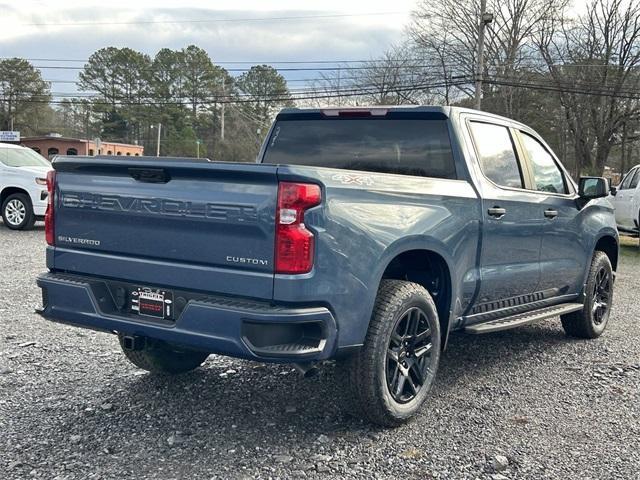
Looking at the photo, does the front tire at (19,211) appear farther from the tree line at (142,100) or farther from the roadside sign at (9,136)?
the tree line at (142,100)

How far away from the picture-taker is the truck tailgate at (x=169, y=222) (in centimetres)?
314

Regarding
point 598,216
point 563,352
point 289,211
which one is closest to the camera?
point 289,211

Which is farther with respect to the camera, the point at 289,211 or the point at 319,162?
the point at 319,162

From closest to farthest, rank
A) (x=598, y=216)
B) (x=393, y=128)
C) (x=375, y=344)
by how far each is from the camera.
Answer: (x=375, y=344) < (x=393, y=128) < (x=598, y=216)

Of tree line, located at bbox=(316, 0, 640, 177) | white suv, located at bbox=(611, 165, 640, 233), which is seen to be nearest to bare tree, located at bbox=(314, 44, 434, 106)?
tree line, located at bbox=(316, 0, 640, 177)

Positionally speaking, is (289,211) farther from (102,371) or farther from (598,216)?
(598,216)

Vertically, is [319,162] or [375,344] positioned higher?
[319,162]

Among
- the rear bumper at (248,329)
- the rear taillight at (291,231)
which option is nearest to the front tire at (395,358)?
the rear bumper at (248,329)

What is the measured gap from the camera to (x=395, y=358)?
3.76 meters

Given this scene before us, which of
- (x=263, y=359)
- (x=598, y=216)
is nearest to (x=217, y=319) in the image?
(x=263, y=359)

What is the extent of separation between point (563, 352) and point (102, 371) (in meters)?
3.80

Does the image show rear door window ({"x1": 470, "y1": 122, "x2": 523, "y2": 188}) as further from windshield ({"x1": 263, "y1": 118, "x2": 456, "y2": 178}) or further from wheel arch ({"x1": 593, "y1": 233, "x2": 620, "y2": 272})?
wheel arch ({"x1": 593, "y1": 233, "x2": 620, "y2": 272})

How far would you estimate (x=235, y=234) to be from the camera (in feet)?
10.5

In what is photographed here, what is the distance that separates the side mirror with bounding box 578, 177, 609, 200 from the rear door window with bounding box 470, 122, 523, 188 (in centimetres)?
92
